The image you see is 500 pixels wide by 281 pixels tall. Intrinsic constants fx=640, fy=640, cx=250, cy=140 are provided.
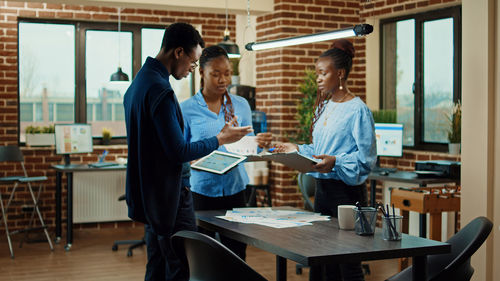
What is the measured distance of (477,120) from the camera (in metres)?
3.96

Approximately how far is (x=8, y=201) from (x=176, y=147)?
5364 millimetres

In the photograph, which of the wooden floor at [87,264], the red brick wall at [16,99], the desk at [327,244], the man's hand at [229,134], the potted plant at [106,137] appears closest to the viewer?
Answer: the desk at [327,244]

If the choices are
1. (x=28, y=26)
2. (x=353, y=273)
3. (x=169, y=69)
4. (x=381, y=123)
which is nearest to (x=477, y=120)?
(x=353, y=273)

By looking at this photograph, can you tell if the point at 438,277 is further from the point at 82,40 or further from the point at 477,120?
the point at 82,40

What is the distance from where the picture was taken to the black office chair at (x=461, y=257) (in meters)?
2.65

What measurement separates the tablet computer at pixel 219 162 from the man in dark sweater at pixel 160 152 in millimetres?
406

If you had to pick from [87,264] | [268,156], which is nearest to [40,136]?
[87,264]

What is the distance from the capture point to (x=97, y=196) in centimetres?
769

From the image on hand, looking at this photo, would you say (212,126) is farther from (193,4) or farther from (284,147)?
(193,4)

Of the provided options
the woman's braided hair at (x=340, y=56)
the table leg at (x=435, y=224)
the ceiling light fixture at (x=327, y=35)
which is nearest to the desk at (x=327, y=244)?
the woman's braided hair at (x=340, y=56)

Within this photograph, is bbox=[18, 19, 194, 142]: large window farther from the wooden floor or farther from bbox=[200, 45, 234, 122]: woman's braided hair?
bbox=[200, 45, 234, 122]: woman's braided hair

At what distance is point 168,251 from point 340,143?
4.15 feet

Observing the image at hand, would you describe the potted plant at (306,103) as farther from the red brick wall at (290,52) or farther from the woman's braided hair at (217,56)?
the woman's braided hair at (217,56)

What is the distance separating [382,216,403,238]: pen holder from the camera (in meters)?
2.56
